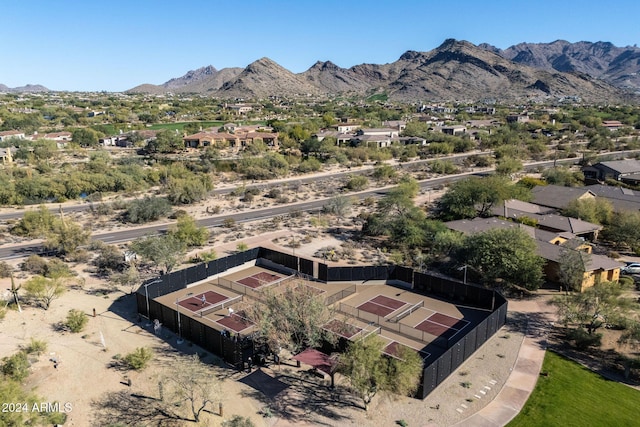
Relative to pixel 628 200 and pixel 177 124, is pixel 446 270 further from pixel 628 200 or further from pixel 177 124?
pixel 177 124

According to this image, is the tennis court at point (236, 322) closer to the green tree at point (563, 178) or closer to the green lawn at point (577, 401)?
the green lawn at point (577, 401)

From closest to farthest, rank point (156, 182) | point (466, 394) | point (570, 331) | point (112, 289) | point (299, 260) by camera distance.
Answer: point (466, 394), point (570, 331), point (112, 289), point (299, 260), point (156, 182)

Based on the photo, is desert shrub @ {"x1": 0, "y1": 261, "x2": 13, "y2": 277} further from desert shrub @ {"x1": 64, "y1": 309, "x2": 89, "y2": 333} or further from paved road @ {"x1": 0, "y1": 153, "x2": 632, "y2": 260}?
desert shrub @ {"x1": 64, "y1": 309, "x2": 89, "y2": 333}

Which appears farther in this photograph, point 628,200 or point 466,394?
point 628,200

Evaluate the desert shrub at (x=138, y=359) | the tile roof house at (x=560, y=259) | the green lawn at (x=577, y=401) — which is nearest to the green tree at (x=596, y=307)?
the green lawn at (x=577, y=401)

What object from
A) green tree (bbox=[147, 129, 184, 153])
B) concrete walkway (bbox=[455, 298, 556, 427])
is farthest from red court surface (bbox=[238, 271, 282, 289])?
green tree (bbox=[147, 129, 184, 153])

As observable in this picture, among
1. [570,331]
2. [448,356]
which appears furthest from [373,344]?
[570,331]

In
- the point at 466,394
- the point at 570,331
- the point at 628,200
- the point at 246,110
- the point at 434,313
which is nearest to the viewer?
the point at 466,394
